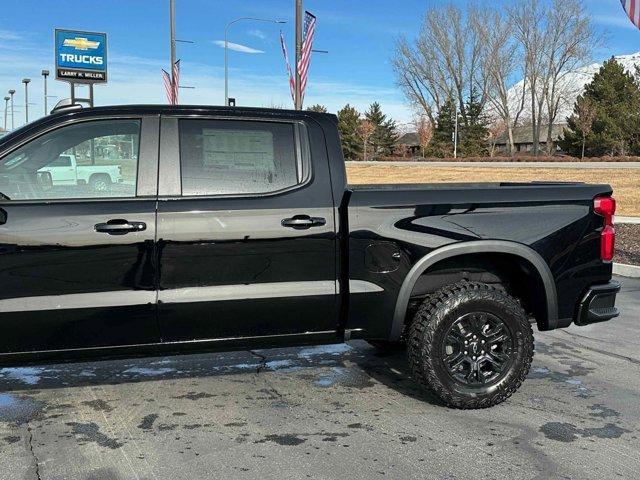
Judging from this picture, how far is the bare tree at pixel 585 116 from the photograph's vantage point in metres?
48.9

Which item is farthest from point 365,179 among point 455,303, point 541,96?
point 541,96

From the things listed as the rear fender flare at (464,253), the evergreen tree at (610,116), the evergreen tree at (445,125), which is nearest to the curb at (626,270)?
the rear fender flare at (464,253)

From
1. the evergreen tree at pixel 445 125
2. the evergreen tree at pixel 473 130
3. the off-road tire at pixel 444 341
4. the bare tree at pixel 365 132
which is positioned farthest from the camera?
the bare tree at pixel 365 132

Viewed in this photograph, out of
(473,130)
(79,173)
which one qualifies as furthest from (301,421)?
(473,130)

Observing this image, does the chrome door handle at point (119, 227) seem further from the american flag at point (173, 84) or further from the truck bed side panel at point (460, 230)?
the american flag at point (173, 84)

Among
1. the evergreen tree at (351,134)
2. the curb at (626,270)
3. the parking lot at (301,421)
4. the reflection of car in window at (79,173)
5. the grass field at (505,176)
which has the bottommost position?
the parking lot at (301,421)

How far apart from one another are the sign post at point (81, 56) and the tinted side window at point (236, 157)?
25.7 meters

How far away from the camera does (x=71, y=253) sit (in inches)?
140

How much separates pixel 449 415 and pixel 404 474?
94cm

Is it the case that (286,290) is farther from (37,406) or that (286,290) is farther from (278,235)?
(37,406)

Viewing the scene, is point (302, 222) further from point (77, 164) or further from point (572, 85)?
point (572, 85)

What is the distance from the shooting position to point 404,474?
10.8 ft

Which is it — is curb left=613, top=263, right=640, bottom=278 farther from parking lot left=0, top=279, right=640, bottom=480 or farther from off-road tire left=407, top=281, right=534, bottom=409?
off-road tire left=407, top=281, right=534, bottom=409

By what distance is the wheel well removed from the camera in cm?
429
